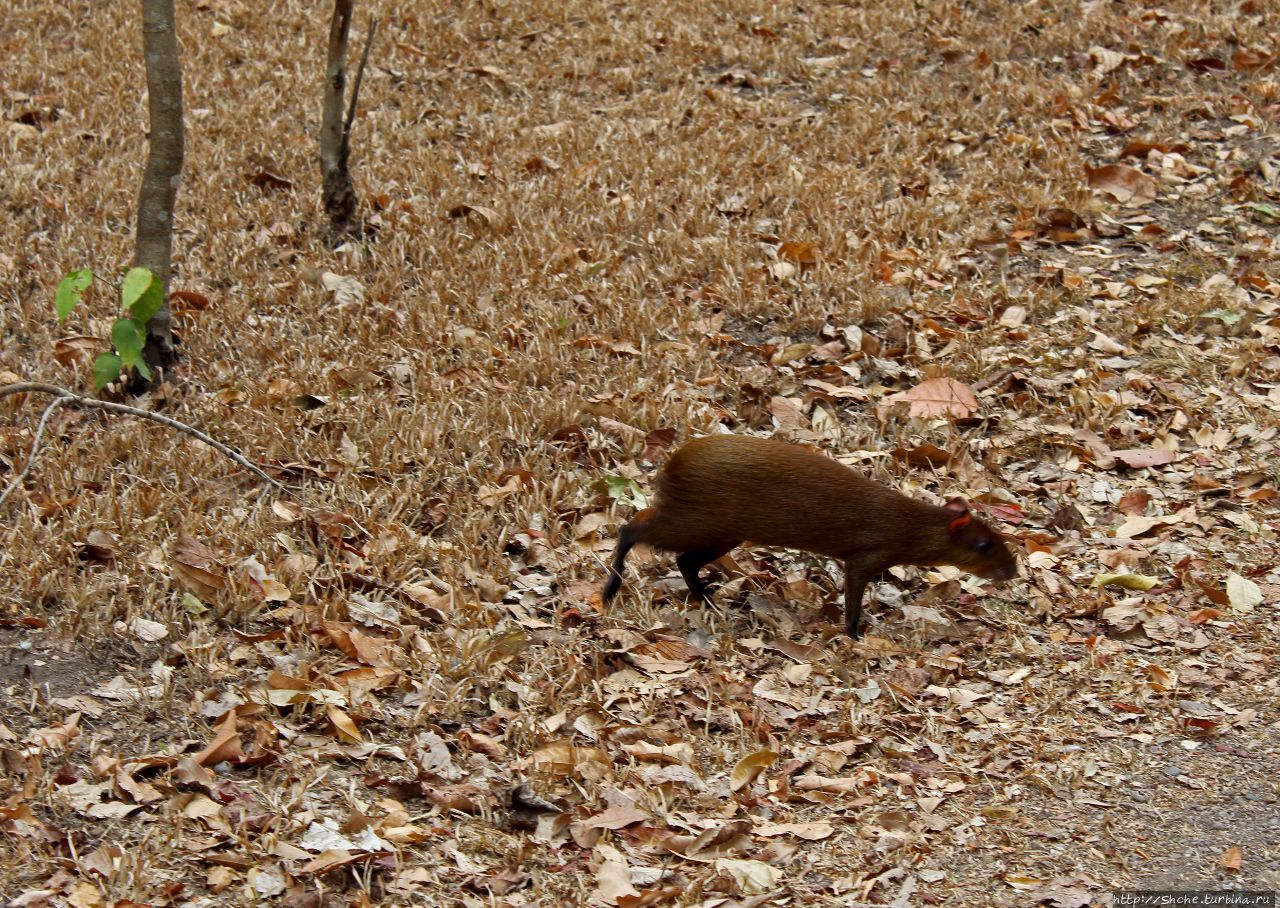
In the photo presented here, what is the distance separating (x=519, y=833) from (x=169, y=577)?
162 cm

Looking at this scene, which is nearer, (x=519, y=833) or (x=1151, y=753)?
(x=519, y=833)

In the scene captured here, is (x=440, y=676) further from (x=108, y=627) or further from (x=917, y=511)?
Answer: (x=917, y=511)

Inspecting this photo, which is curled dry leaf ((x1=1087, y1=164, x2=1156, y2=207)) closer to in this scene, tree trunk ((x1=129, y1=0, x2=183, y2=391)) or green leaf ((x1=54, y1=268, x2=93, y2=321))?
tree trunk ((x1=129, y1=0, x2=183, y2=391))

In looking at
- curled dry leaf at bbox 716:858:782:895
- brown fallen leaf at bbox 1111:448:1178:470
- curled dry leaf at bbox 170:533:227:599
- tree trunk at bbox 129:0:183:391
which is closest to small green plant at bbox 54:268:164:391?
tree trunk at bbox 129:0:183:391

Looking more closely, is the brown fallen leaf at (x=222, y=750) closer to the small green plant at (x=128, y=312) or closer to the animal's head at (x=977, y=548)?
the small green plant at (x=128, y=312)

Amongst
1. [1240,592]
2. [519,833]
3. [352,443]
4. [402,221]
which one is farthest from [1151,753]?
[402,221]

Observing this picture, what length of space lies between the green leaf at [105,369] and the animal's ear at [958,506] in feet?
10.7

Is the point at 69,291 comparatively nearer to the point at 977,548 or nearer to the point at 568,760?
the point at 568,760

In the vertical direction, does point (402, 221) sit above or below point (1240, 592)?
above

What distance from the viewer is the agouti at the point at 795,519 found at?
4.56m

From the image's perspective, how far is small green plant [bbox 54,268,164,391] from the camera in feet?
16.1

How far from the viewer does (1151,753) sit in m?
4.00

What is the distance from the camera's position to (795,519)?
4.57 m

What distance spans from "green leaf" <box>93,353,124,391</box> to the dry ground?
7.8 inches
